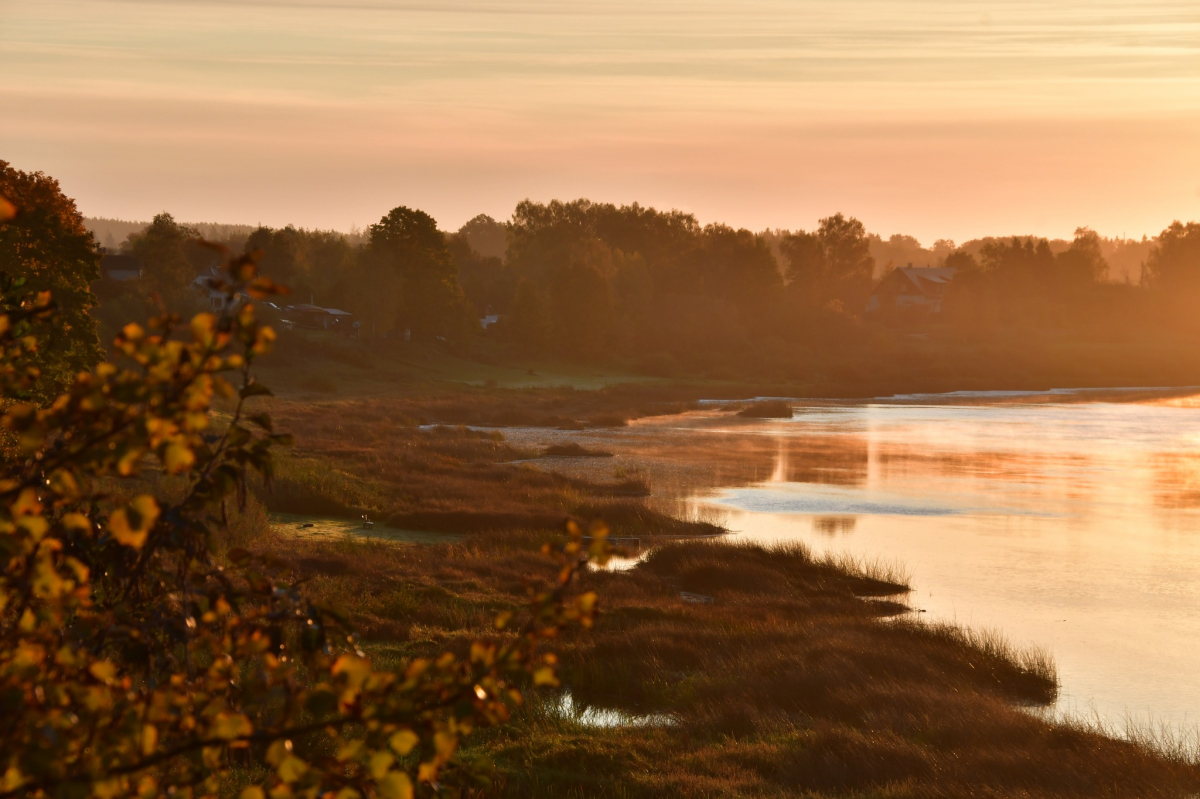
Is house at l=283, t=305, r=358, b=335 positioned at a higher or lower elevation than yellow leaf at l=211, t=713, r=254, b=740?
higher

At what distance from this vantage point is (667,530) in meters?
30.5

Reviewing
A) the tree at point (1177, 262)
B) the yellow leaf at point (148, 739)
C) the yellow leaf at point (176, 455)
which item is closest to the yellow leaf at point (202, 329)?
the yellow leaf at point (176, 455)

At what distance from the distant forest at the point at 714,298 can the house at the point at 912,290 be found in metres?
1.21

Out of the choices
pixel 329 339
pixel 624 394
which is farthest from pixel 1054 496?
pixel 329 339

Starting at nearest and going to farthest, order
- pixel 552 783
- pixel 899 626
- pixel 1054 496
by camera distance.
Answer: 1. pixel 552 783
2. pixel 899 626
3. pixel 1054 496

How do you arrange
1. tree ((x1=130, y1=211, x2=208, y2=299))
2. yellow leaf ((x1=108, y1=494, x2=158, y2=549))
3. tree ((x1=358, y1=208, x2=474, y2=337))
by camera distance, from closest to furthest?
yellow leaf ((x1=108, y1=494, x2=158, y2=549))
tree ((x1=130, y1=211, x2=208, y2=299))
tree ((x1=358, y1=208, x2=474, y2=337))

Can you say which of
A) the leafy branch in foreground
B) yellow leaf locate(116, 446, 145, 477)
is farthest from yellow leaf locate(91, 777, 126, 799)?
yellow leaf locate(116, 446, 145, 477)

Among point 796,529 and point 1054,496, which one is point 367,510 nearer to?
point 796,529

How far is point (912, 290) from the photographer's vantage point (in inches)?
6565

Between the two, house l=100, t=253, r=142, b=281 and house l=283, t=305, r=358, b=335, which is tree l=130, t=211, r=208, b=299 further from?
house l=283, t=305, r=358, b=335

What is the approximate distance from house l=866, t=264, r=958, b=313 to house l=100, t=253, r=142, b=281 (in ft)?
349

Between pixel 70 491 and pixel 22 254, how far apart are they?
3179cm

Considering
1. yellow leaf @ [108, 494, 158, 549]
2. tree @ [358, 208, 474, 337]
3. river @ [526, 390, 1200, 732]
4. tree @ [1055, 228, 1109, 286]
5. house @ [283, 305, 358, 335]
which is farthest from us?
tree @ [1055, 228, 1109, 286]

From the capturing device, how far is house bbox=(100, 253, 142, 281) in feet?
320
